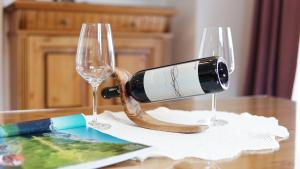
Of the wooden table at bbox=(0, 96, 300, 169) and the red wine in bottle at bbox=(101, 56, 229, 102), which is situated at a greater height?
the red wine in bottle at bbox=(101, 56, 229, 102)

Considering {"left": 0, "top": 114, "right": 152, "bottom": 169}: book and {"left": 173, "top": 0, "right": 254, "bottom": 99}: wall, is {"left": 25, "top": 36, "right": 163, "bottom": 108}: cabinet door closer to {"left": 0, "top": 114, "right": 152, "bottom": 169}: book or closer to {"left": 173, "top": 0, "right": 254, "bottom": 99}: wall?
{"left": 173, "top": 0, "right": 254, "bottom": 99}: wall

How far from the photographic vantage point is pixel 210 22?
2.80 metres

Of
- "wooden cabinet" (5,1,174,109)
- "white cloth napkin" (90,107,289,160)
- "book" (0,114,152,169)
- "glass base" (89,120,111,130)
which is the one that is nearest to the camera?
"book" (0,114,152,169)

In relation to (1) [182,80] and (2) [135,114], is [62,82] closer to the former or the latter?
(2) [135,114]

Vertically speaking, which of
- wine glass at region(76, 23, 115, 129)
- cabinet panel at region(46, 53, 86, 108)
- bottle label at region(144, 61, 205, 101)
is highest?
wine glass at region(76, 23, 115, 129)

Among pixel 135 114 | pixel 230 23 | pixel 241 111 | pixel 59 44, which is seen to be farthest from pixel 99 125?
pixel 230 23

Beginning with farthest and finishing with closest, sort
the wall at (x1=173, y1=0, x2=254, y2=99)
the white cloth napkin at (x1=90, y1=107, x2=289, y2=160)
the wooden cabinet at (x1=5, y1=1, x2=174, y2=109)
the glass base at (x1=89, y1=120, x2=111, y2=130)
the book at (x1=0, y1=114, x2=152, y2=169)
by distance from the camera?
the wall at (x1=173, y1=0, x2=254, y2=99) < the wooden cabinet at (x1=5, y1=1, x2=174, y2=109) < the glass base at (x1=89, y1=120, x2=111, y2=130) < the white cloth napkin at (x1=90, y1=107, x2=289, y2=160) < the book at (x1=0, y1=114, x2=152, y2=169)

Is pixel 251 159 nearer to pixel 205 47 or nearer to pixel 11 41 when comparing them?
pixel 205 47

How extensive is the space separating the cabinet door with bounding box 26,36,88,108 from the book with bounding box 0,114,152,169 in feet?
5.20

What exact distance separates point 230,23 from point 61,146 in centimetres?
225

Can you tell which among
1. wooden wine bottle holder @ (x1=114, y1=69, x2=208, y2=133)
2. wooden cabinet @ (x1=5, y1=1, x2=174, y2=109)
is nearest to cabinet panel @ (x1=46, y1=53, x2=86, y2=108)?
wooden cabinet @ (x1=5, y1=1, x2=174, y2=109)

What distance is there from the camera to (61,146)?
713 mm

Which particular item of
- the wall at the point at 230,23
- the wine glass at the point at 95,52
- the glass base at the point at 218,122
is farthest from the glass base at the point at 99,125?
the wall at the point at 230,23

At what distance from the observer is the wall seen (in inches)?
110
